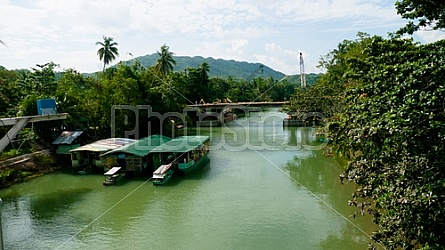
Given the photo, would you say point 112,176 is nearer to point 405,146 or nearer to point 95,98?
point 95,98

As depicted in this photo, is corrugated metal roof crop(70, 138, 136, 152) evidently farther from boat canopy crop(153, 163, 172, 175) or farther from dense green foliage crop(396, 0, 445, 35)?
dense green foliage crop(396, 0, 445, 35)

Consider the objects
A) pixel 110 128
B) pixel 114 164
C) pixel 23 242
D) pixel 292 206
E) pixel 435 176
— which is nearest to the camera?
pixel 435 176

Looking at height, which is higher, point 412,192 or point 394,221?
point 412,192

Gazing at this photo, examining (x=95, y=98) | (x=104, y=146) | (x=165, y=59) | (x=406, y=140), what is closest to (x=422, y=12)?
(x=406, y=140)

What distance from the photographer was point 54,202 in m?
12.8

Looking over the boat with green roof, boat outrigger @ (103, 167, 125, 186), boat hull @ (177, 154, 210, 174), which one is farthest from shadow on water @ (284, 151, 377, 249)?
boat outrigger @ (103, 167, 125, 186)

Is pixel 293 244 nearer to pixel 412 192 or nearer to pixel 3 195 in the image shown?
pixel 412 192

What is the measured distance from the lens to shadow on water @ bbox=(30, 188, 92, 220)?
38.6ft

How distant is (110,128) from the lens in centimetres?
2222

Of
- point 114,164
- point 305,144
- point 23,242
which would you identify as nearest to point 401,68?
point 23,242

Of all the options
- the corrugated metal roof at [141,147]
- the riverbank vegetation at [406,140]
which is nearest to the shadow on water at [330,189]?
the riverbank vegetation at [406,140]

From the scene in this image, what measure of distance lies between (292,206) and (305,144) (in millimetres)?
12278

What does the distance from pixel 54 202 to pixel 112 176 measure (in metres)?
2.56

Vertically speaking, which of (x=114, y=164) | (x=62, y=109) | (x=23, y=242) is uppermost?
(x=62, y=109)
